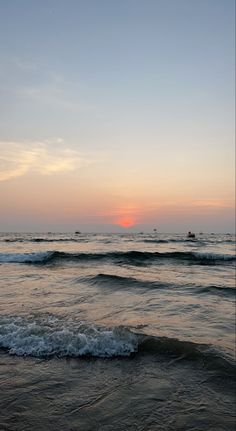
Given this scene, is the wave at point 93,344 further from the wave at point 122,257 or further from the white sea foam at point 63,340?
the wave at point 122,257

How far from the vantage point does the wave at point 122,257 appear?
26389 mm

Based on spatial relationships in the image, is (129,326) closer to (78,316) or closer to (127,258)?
(78,316)

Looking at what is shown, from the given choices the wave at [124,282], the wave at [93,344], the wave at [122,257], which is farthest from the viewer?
the wave at [122,257]

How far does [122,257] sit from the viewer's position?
2844cm

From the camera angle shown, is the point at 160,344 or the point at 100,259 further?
the point at 100,259

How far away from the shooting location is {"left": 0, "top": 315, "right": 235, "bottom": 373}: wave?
628 cm

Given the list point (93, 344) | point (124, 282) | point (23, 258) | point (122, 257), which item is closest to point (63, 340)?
point (93, 344)

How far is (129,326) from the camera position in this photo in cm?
809

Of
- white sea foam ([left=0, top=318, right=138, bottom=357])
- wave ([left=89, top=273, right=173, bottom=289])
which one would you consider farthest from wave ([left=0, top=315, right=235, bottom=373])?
wave ([left=89, top=273, right=173, bottom=289])

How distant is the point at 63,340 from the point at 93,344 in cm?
59

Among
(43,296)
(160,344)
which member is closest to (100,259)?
(43,296)

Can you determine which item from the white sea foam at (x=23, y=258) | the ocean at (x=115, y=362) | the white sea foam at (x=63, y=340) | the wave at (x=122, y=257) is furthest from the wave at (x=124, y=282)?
the white sea foam at (x=23, y=258)

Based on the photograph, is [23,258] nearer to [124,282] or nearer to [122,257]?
[122,257]

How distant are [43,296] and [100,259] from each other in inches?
634
